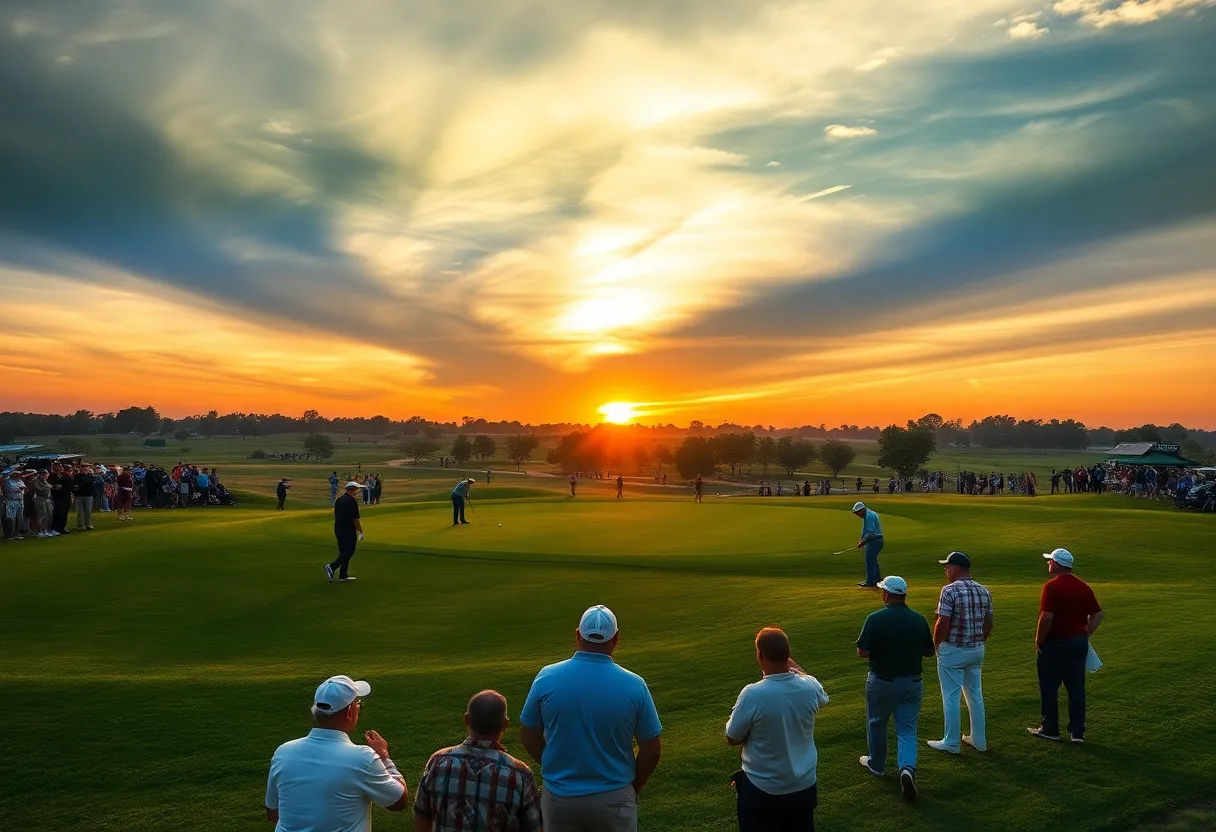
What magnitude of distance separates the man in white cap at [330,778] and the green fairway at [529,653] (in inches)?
151

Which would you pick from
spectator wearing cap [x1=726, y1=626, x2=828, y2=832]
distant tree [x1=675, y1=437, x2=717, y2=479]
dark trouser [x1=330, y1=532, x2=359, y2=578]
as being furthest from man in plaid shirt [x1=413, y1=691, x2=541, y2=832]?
distant tree [x1=675, y1=437, x2=717, y2=479]

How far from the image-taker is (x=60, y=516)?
27.2 m

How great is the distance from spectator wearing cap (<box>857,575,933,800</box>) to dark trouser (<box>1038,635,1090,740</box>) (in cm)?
246

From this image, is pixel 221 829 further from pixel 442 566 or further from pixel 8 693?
pixel 442 566

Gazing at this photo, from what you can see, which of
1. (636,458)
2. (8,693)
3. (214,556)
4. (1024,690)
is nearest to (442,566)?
(214,556)

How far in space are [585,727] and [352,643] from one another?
11285 millimetres

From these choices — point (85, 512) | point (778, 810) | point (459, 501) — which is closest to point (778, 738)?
point (778, 810)

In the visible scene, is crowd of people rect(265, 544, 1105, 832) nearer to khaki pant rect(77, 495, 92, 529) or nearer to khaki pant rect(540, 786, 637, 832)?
khaki pant rect(540, 786, 637, 832)

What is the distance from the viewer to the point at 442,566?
74.0 feet

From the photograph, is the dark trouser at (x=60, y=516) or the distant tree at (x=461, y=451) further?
the distant tree at (x=461, y=451)

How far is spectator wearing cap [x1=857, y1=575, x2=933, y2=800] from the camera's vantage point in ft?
27.1

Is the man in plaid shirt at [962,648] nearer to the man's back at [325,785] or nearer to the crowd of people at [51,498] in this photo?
the man's back at [325,785]

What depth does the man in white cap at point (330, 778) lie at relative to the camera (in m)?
4.93

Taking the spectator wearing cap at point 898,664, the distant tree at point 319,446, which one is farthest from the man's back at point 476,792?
the distant tree at point 319,446
